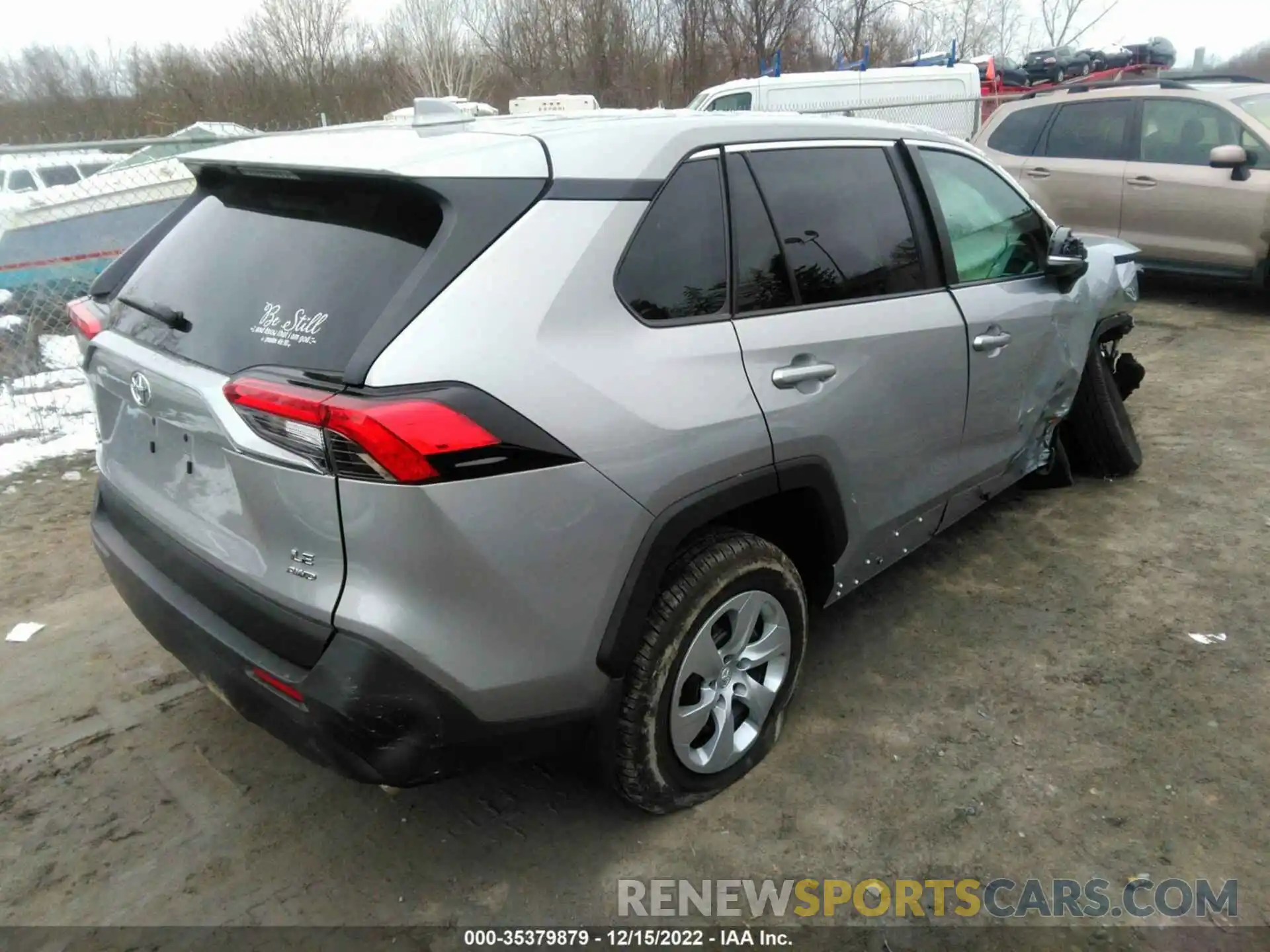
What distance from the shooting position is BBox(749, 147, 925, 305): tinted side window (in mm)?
2662

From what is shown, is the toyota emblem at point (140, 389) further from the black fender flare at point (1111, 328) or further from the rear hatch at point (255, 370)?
the black fender flare at point (1111, 328)

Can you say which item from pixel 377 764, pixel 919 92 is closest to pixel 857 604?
pixel 377 764

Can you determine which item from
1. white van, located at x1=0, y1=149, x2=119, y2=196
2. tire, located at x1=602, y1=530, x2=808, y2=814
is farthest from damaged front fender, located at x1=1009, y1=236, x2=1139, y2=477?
white van, located at x1=0, y1=149, x2=119, y2=196

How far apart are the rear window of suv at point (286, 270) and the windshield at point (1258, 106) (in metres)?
8.26

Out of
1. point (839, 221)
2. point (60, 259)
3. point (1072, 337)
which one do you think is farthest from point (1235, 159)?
point (60, 259)

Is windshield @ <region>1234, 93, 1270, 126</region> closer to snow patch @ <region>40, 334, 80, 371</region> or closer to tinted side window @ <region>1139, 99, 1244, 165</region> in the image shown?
tinted side window @ <region>1139, 99, 1244, 165</region>

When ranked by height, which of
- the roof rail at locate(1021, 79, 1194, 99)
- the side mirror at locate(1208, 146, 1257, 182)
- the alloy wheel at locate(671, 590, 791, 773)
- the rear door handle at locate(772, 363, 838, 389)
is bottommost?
the alloy wheel at locate(671, 590, 791, 773)

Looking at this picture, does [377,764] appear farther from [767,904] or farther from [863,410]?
[863,410]

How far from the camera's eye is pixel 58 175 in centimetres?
1170

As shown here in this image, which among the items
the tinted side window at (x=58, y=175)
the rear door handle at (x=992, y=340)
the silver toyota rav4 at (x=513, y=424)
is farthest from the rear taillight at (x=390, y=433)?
the tinted side window at (x=58, y=175)

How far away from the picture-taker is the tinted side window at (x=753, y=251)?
2.51 m

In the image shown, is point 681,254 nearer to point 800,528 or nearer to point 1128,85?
point 800,528

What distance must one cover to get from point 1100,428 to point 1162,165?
4732 mm

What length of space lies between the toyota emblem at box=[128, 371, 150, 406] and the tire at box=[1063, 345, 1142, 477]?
13.1ft
